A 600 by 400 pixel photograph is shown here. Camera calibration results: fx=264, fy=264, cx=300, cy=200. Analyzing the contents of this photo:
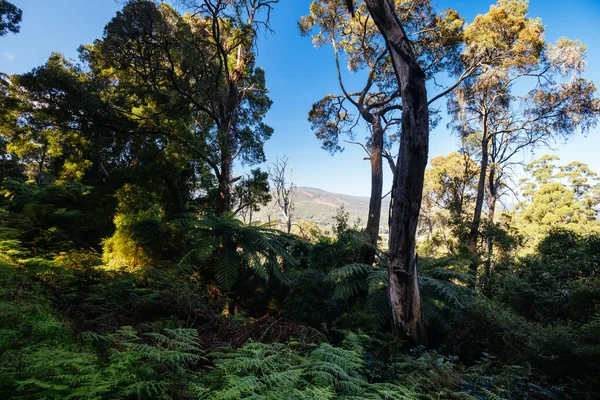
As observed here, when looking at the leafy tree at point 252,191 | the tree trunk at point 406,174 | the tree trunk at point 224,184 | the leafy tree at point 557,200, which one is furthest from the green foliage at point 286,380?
the leafy tree at point 557,200

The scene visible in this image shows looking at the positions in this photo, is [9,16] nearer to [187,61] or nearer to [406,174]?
[187,61]

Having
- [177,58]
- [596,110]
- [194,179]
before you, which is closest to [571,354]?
[194,179]

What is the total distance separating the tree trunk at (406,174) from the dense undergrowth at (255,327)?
0.46m

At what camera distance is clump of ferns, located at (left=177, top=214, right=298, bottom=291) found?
15.1 feet

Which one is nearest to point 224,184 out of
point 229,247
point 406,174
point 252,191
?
point 252,191

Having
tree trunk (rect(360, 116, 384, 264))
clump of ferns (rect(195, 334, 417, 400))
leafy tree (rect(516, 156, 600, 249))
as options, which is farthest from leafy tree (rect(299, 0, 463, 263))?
leafy tree (rect(516, 156, 600, 249))

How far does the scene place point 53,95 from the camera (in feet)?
23.8

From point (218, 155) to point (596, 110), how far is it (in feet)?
48.3

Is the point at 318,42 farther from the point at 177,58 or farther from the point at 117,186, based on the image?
the point at 117,186

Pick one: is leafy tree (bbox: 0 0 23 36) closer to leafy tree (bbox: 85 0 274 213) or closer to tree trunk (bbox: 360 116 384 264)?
leafy tree (bbox: 85 0 274 213)

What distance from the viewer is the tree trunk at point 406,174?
3250 mm

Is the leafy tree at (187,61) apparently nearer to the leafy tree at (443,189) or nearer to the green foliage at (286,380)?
the green foliage at (286,380)

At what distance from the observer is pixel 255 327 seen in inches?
130

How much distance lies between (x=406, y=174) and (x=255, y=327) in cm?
269
